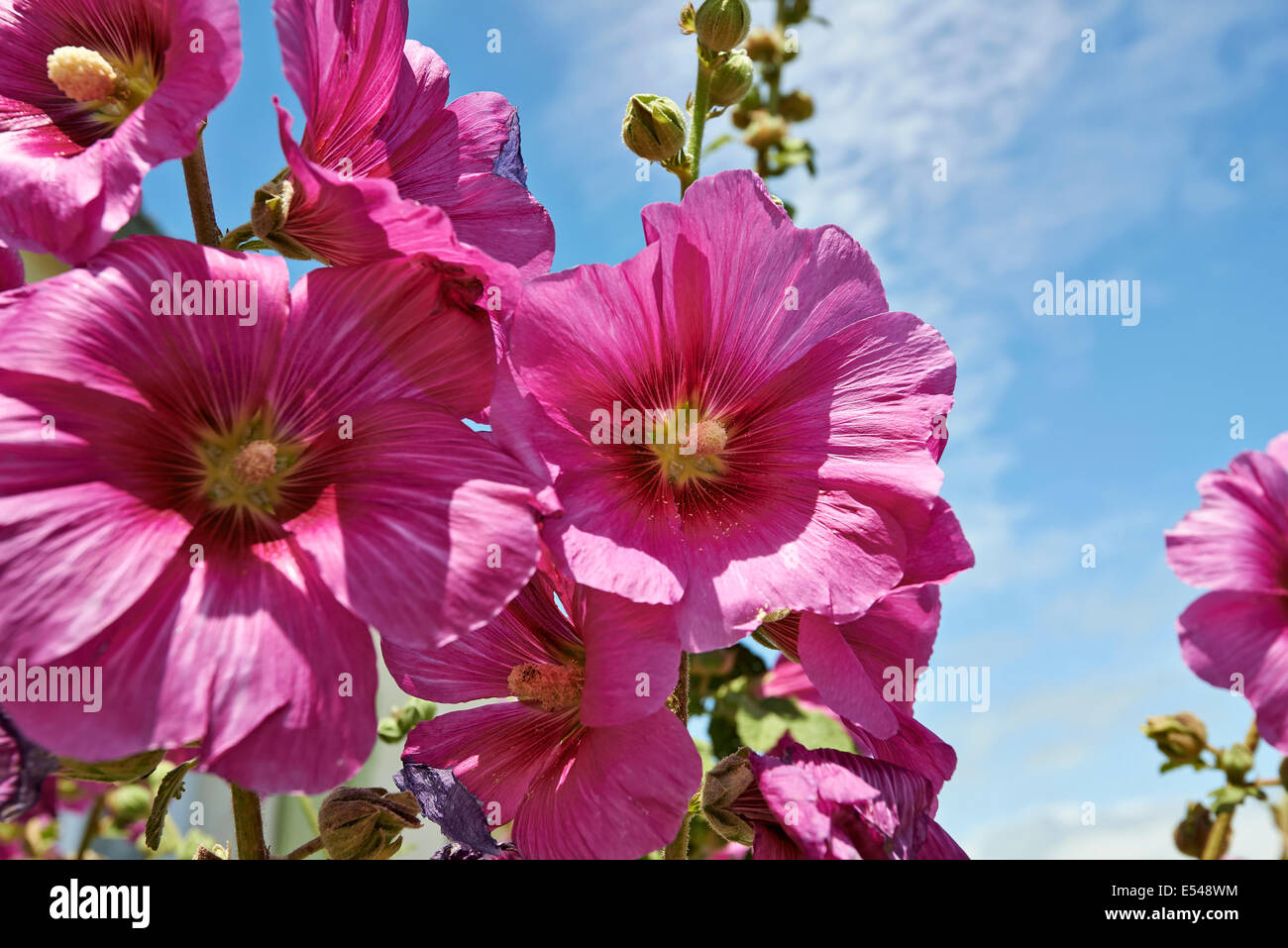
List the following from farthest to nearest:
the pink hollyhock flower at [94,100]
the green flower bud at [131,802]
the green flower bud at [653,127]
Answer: the green flower bud at [131,802] < the green flower bud at [653,127] < the pink hollyhock flower at [94,100]

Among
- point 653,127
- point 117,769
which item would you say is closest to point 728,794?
point 117,769

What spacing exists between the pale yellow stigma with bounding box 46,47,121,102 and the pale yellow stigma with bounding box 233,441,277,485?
0.41m

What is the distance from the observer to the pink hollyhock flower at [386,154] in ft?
2.77

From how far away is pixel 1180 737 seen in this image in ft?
7.26

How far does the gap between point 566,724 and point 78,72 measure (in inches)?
31.9

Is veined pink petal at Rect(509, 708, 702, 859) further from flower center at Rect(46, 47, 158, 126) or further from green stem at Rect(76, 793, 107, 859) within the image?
green stem at Rect(76, 793, 107, 859)

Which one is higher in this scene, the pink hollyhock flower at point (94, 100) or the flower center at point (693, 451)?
the pink hollyhock flower at point (94, 100)

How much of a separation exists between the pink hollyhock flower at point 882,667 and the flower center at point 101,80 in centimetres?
87

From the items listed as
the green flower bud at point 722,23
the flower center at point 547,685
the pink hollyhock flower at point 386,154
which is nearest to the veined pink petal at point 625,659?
the flower center at point 547,685

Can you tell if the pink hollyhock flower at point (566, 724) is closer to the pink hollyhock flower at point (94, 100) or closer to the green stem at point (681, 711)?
the green stem at point (681, 711)

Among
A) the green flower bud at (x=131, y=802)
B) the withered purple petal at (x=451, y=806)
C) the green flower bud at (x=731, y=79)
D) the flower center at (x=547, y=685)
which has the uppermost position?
the green flower bud at (x=731, y=79)

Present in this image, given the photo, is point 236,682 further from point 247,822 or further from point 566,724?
point 566,724
